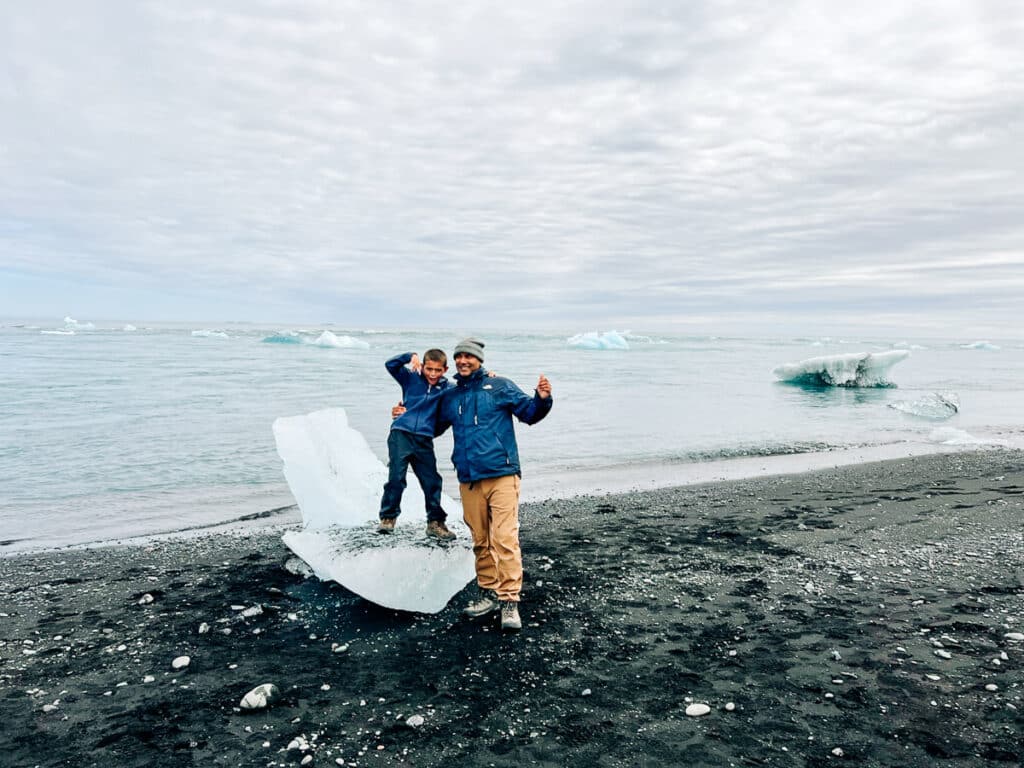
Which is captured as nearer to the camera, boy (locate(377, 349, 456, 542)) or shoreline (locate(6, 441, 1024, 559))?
boy (locate(377, 349, 456, 542))

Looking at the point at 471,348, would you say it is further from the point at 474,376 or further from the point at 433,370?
the point at 433,370

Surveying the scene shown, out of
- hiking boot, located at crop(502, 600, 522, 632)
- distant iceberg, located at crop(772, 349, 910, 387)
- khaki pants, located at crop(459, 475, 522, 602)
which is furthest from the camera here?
distant iceberg, located at crop(772, 349, 910, 387)

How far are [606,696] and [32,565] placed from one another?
666 centimetres

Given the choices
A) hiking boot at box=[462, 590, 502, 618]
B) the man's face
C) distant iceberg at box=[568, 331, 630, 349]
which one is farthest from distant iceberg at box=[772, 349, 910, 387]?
the man's face

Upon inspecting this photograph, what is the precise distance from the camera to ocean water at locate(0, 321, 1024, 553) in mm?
11109

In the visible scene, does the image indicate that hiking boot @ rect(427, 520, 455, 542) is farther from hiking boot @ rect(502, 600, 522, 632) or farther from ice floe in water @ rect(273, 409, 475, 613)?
→ hiking boot @ rect(502, 600, 522, 632)

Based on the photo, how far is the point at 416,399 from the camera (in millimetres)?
6422

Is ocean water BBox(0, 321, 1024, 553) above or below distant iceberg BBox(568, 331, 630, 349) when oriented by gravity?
below

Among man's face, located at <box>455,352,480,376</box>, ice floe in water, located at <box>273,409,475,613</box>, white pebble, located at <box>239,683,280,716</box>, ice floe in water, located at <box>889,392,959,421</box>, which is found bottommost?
ice floe in water, located at <box>889,392,959,421</box>

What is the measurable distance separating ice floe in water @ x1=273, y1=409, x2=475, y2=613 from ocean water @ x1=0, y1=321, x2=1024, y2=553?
291 cm

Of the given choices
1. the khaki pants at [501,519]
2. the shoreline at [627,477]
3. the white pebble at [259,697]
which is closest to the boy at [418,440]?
the khaki pants at [501,519]

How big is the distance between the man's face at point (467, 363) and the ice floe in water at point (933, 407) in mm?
23182

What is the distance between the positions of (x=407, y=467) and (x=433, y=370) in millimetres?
935

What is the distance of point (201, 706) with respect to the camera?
424 centimetres
